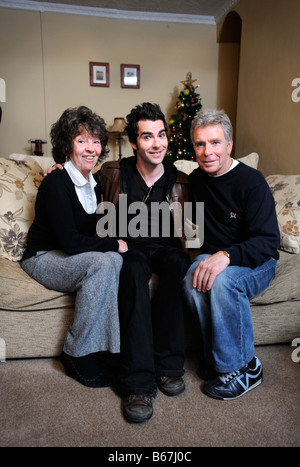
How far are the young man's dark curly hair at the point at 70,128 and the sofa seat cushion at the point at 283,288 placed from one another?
3.51 feet

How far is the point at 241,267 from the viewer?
150 cm

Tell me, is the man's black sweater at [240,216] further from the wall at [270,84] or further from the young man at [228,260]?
the wall at [270,84]

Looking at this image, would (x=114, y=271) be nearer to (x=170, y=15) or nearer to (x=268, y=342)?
(x=268, y=342)

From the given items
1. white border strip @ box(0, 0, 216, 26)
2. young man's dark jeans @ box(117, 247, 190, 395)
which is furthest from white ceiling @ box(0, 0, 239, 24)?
young man's dark jeans @ box(117, 247, 190, 395)

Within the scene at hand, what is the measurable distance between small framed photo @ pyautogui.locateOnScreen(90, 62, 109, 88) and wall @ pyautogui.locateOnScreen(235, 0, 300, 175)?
1.83 metres

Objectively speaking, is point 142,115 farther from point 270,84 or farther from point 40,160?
point 270,84

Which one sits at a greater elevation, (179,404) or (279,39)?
(279,39)

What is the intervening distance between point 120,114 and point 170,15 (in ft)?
4.86

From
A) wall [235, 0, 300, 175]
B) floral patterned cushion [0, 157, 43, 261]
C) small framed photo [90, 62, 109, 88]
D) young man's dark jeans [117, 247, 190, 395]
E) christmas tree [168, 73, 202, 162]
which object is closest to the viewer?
young man's dark jeans [117, 247, 190, 395]

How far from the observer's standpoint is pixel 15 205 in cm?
186

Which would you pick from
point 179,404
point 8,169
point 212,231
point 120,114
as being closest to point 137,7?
point 120,114

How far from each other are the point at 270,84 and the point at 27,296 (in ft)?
10.2

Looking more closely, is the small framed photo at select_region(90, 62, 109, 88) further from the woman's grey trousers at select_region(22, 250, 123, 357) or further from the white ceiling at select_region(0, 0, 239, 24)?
the woman's grey trousers at select_region(22, 250, 123, 357)

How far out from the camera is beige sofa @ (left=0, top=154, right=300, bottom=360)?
1576mm
